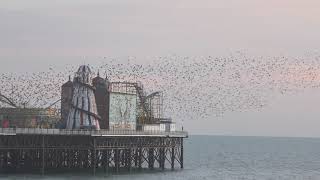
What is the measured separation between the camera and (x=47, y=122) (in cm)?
9888

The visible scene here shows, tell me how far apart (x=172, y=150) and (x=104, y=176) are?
16.1 m

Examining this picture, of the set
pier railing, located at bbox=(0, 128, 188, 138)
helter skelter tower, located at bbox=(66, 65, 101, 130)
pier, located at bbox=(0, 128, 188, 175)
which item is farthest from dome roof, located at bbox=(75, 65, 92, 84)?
pier, located at bbox=(0, 128, 188, 175)

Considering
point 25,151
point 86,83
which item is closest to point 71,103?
point 86,83

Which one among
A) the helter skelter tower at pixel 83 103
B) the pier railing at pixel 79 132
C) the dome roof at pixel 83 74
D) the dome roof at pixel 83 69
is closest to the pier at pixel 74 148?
the pier railing at pixel 79 132

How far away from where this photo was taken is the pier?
278 feet

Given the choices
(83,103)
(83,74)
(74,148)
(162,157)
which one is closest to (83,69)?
(83,74)

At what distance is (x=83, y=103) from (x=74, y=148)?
24.8 ft

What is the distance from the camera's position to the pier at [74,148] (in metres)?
84.9

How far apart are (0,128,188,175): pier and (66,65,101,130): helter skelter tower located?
3.35m

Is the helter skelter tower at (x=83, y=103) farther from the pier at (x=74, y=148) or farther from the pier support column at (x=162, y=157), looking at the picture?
the pier support column at (x=162, y=157)

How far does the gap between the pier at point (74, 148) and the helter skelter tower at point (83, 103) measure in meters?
3.35

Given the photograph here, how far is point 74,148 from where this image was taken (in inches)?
3438

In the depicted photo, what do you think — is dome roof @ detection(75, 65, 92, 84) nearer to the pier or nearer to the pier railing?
the pier railing

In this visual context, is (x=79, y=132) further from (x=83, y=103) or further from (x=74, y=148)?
(x=83, y=103)
